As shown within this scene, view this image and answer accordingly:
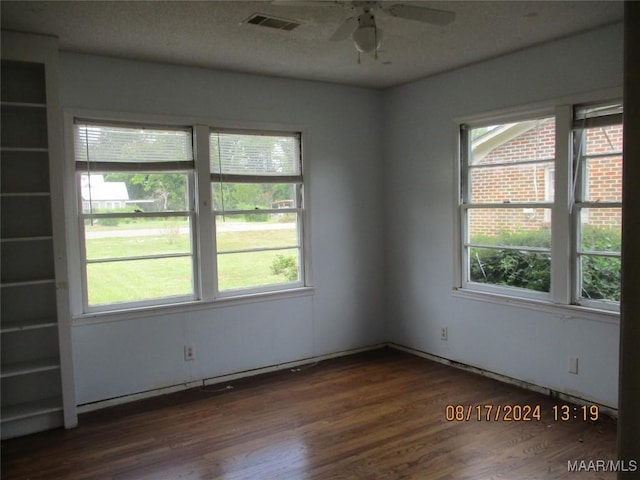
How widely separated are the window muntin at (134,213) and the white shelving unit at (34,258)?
297 millimetres

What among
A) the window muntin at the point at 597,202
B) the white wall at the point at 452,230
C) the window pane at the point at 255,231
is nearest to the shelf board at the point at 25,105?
the window pane at the point at 255,231

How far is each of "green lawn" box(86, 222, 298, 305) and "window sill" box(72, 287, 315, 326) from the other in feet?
0.36

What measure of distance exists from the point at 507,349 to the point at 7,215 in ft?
12.4

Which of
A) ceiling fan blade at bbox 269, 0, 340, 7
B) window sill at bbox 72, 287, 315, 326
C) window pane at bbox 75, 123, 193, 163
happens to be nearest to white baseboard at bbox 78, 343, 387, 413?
window sill at bbox 72, 287, 315, 326

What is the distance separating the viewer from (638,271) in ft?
3.19

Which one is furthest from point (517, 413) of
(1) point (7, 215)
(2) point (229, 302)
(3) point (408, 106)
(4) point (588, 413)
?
(1) point (7, 215)

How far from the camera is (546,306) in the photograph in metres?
3.83

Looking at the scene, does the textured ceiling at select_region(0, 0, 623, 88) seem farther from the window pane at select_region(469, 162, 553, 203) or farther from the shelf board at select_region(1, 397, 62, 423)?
the shelf board at select_region(1, 397, 62, 423)

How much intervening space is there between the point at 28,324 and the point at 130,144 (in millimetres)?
1465

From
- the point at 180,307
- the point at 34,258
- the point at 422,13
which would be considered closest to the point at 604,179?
the point at 422,13

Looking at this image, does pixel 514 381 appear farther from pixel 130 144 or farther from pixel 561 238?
pixel 130 144

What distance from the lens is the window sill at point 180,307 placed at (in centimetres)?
378

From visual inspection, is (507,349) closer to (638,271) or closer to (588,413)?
(588,413)

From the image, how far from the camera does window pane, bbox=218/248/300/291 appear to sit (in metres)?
4.41
